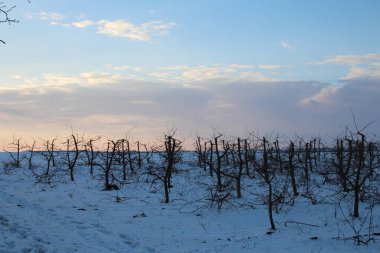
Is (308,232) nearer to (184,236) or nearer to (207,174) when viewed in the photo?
(184,236)

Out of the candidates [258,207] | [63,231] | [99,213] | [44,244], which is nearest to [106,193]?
[99,213]

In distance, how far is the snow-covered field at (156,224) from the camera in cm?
995

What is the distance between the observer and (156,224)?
14.0 m

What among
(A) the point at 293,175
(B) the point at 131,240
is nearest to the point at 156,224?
(B) the point at 131,240

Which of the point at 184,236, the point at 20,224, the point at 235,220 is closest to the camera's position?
the point at 20,224

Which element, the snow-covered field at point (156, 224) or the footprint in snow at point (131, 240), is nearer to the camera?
the snow-covered field at point (156, 224)

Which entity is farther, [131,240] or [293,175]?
[293,175]

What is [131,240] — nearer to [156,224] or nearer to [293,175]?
[156,224]

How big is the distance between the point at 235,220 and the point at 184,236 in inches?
136

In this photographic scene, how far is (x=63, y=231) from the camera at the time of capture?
11391 mm

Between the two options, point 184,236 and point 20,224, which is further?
point 184,236

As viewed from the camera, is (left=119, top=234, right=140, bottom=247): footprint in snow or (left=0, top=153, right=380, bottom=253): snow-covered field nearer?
(left=0, top=153, right=380, bottom=253): snow-covered field

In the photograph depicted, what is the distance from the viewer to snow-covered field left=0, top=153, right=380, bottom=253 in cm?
995

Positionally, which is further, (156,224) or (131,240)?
(156,224)
